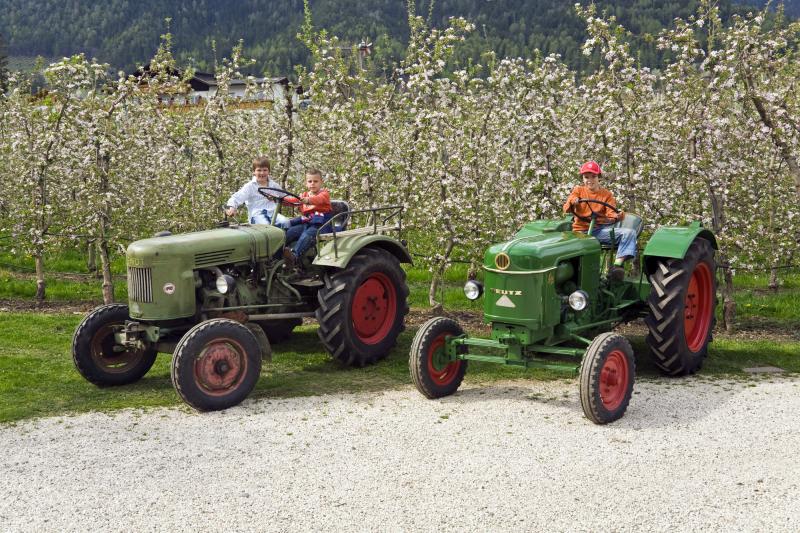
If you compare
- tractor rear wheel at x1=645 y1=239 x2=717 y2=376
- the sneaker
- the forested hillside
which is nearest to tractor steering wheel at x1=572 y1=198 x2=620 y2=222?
tractor rear wheel at x1=645 y1=239 x2=717 y2=376

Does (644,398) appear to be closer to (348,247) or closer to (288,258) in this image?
Answer: (348,247)

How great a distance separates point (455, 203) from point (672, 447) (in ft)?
18.3

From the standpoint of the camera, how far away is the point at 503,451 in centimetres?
620

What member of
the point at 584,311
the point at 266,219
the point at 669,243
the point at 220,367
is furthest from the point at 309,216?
the point at 669,243

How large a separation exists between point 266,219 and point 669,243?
171 inches

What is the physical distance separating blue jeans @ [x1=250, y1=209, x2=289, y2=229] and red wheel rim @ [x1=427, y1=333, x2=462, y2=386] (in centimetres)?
253

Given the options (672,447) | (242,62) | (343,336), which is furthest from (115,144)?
(672,447)

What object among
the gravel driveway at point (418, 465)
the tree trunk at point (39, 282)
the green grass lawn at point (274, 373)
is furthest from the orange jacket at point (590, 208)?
the tree trunk at point (39, 282)

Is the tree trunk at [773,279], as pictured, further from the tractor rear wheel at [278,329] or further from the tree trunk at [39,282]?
the tree trunk at [39,282]

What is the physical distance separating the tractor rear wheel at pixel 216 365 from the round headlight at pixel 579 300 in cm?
285

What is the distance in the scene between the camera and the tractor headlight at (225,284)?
7832 mm

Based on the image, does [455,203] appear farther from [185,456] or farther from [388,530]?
[388,530]

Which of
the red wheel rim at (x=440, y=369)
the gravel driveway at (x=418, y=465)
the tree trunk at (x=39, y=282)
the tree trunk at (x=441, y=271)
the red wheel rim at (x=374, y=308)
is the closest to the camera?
the gravel driveway at (x=418, y=465)

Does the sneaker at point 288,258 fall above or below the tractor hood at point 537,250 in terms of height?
below
